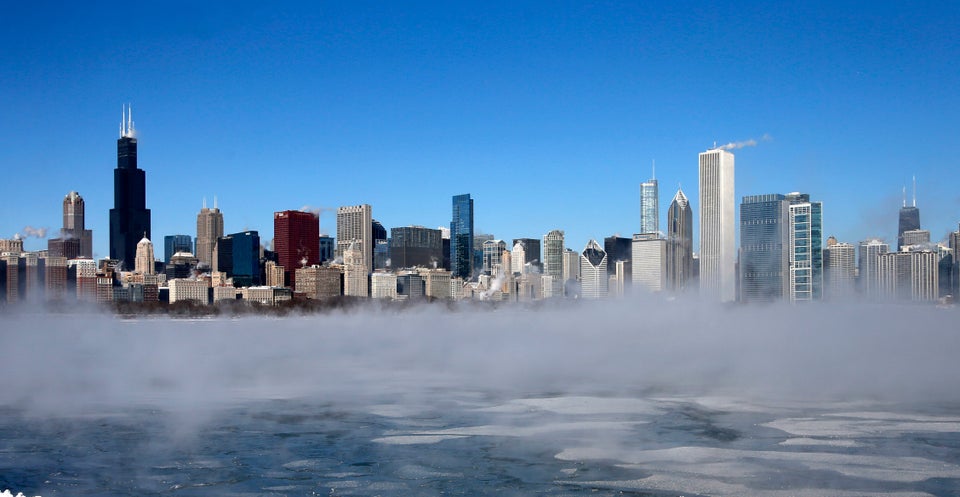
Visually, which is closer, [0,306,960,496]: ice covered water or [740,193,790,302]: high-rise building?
[0,306,960,496]: ice covered water

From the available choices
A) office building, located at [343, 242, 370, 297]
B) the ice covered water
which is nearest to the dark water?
the ice covered water

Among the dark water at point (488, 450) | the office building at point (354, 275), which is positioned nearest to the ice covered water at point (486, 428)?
the dark water at point (488, 450)

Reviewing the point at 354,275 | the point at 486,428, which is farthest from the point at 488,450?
the point at 354,275

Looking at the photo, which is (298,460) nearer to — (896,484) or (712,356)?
(896,484)

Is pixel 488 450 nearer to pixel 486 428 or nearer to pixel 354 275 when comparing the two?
pixel 486 428

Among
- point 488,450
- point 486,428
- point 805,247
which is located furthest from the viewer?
point 805,247

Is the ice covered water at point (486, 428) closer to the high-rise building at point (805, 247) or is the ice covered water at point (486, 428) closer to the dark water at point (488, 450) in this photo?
the dark water at point (488, 450)

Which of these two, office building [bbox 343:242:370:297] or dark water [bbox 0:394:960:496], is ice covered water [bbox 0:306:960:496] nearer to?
dark water [bbox 0:394:960:496]

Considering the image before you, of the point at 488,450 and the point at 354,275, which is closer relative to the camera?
the point at 488,450
